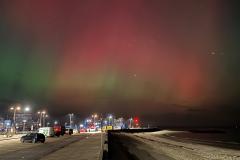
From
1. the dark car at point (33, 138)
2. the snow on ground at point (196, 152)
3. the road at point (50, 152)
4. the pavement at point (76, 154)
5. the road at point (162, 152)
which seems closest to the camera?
the pavement at point (76, 154)

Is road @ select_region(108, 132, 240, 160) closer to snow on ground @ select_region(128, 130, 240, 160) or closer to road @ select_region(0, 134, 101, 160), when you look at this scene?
snow on ground @ select_region(128, 130, 240, 160)

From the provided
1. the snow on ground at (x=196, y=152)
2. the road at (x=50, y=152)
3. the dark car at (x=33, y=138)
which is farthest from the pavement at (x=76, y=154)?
the dark car at (x=33, y=138)

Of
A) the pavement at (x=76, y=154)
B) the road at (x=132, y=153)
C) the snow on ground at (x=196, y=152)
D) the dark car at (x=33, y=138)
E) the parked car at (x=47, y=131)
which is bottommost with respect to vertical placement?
the snow on ground at (x=196, y=152)

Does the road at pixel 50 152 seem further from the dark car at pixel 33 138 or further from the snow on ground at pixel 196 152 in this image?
the snow on ground at pixel 196 152

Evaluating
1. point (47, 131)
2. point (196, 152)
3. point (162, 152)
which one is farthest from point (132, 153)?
point (47, 131)

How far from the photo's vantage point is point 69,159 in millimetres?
26500

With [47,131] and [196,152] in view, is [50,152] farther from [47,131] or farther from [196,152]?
[47,131]

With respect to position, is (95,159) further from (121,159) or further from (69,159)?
(121,159)

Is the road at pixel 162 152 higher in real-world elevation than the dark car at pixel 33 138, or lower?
lower

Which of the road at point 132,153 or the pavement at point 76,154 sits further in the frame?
the road at point 132,153

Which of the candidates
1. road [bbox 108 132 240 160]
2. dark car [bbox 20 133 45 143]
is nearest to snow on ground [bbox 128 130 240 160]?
road [bbox 108 132 240 160]

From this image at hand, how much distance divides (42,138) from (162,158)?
24.1 m

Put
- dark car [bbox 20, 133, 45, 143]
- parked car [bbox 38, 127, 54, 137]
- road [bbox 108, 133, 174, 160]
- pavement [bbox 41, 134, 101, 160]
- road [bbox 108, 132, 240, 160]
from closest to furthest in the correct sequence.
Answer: pavement [bbox 41, 134, 101, 160] → road [bbox 108, 133, 174, 160] → road [bbox 108, 132, 240, 160] → dark car [bbox 20, 133, 45, 143] → parked car [bbox 38, 127, 54, 137]

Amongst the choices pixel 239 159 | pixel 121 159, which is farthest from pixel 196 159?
pixel 121 159
